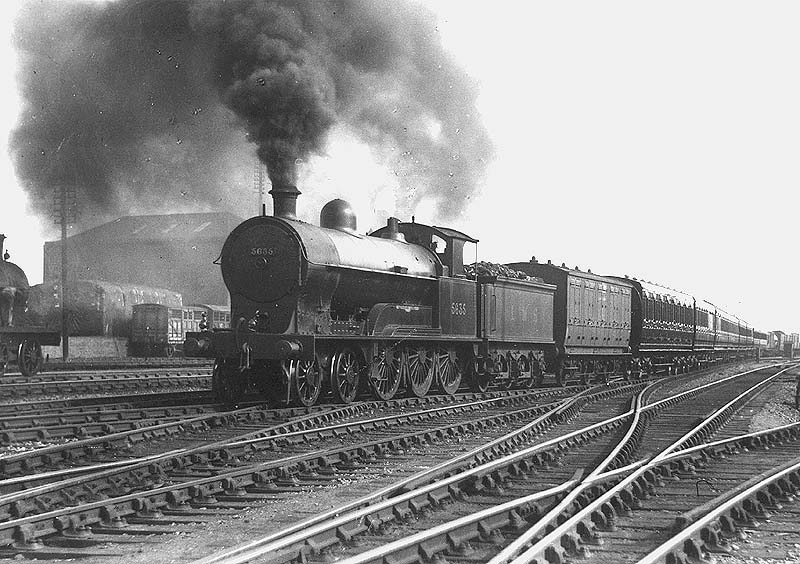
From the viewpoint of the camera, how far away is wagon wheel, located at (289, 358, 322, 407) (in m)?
13.2

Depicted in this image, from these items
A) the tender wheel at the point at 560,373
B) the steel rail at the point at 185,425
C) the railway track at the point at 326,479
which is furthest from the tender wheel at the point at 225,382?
the tender wheel at the point at 560,373

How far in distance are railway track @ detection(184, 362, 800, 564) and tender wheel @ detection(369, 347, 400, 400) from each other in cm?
526

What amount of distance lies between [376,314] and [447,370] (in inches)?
142

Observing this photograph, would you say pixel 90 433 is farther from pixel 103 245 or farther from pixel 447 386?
pixel 103 245

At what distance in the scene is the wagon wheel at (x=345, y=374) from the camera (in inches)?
552

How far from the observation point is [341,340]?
14055 mm

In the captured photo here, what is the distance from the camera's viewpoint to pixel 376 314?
14.5m

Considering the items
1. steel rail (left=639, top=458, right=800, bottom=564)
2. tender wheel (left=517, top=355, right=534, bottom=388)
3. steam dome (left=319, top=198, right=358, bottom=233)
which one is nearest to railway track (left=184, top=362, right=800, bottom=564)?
steel rail (left=639, top=458, right=800, bottom=564)

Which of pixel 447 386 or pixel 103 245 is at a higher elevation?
pixel 103 245

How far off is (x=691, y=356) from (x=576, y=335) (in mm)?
14738

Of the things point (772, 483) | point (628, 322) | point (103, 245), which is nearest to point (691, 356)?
point (628, 322)

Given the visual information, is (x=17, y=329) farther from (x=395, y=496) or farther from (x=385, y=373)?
(x=395, y=496)

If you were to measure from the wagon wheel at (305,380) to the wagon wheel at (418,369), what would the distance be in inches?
92.9

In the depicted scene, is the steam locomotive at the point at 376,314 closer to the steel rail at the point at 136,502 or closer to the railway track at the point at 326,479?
the railway track at the point at 326,479
